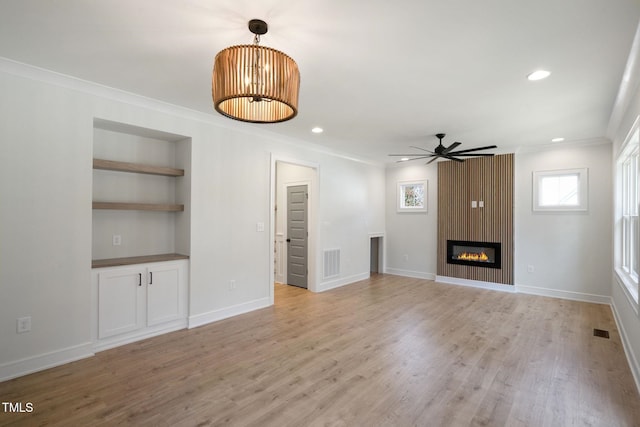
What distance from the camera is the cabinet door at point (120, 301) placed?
326 cm

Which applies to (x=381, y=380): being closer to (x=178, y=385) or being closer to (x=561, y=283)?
(x=178, y=385)

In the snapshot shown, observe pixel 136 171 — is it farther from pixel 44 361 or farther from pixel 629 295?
pixel 629 295

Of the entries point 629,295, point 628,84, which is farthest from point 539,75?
point 629,295

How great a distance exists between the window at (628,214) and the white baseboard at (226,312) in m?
4.24

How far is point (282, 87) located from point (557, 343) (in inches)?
157

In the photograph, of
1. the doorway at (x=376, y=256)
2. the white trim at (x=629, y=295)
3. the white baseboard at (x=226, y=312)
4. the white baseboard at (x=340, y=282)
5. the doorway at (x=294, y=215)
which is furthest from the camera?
the doorway at (x=376, y=256)

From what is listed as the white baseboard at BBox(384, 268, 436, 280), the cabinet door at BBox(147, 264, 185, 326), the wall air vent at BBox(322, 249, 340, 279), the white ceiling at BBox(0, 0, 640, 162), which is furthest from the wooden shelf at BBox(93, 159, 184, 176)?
the white baseboard at BBox(384, 268, 436, 280)

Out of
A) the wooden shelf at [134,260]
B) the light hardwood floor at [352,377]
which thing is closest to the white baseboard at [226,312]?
the light hardwood floor at [352,377]

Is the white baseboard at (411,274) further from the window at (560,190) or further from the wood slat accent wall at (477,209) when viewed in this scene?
the window at (560,190)

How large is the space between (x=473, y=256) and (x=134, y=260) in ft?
19.5

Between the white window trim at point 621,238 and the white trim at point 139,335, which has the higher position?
the white window trim at point 621,238

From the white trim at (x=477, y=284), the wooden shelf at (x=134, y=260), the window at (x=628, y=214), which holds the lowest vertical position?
the white trim at (x=477, y=284)

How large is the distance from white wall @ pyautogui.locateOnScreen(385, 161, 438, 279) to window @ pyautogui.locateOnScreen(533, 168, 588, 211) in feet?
6.12

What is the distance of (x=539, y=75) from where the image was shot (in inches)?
111
